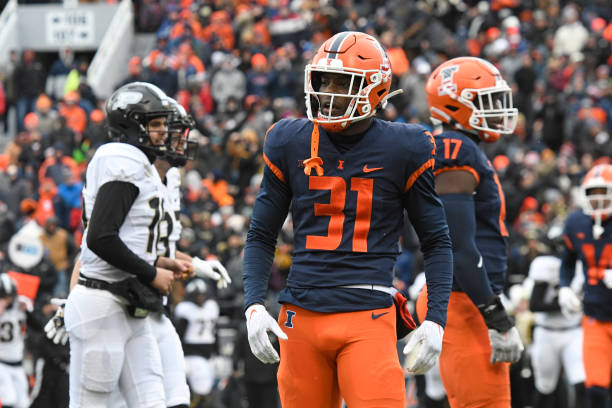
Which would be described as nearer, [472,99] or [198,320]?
[472,99]

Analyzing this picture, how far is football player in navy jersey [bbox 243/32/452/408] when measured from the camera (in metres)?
4.00

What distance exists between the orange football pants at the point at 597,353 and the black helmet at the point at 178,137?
3.20m

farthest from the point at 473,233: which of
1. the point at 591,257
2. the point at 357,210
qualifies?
the point at 591,257

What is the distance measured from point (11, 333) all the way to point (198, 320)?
222 cm

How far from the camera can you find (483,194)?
5254mm

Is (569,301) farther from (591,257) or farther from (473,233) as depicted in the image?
(473,233)

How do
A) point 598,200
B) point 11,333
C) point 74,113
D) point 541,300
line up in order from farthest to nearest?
1. point 74,113
2. point 541,300
3. point 11,333
4. point 598,200

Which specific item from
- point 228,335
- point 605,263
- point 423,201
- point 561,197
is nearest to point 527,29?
point 561,197

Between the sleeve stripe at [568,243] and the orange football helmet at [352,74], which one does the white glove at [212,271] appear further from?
the sleeve stripe at [568,243]

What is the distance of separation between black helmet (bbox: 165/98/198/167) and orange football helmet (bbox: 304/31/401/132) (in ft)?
4.95

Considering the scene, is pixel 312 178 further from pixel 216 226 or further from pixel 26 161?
pixel 26 161

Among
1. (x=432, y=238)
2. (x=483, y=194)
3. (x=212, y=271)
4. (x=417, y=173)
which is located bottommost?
(x=212, y=271)

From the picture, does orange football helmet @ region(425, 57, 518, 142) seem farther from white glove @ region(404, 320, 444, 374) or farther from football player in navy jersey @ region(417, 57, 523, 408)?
white glove @ region(404, 320, 444, 374)

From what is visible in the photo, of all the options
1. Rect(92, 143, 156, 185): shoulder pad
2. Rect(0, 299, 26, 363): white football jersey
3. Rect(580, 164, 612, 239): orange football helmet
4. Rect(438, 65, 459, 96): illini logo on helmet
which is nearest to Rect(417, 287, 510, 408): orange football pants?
Rect(438, 65, 459, 96): illini logo on helmet
